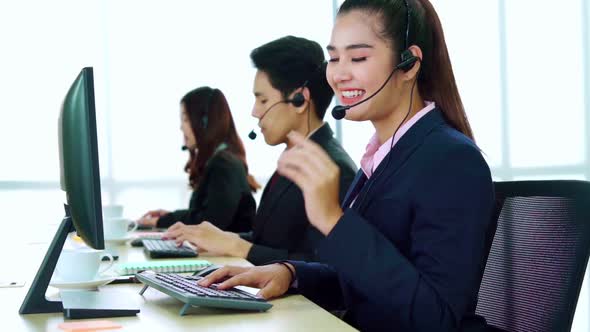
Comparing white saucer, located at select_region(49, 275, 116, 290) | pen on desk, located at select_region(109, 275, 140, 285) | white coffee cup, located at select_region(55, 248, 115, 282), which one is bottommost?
pen on desk, located at select_region(109, 275, 140, 285)

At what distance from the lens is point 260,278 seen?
4.55 feet

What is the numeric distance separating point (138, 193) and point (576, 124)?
286 centimetres

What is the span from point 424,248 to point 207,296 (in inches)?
15.3

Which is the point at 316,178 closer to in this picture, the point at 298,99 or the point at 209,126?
the point at 298,99

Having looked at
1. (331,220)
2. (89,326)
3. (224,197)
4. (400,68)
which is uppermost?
(400,68)

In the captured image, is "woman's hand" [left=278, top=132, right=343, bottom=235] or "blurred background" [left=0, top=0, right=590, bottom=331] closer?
"woman's hand" [left=278, top=132, right=343, bottom=235]

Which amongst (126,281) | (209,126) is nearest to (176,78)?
(209,126)

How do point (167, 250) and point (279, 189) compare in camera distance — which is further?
point (279, 189)

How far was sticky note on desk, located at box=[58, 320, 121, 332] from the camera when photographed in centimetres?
107

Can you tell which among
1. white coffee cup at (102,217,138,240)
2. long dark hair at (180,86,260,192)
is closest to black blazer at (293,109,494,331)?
white coffee cup at (102,217,138,240)

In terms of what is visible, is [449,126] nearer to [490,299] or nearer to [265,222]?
[490,299]

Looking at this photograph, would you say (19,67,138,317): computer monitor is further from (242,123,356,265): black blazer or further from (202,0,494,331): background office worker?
(242,123,356,265): black blazer

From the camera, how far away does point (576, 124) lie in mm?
4504

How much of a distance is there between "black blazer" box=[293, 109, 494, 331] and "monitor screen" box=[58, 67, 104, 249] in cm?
40
